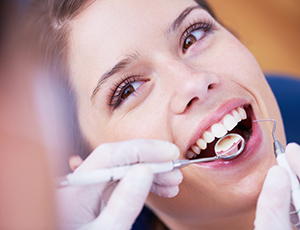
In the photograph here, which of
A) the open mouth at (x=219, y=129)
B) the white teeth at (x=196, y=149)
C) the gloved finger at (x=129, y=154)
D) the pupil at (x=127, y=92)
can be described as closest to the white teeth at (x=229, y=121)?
the open mouth at (x=219, y=129)

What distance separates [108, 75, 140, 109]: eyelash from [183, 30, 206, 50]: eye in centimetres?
23

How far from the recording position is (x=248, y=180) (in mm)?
868

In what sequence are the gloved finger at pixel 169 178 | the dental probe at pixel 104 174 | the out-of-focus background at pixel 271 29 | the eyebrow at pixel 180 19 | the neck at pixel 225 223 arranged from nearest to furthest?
the dental probe at pixel 104 174
the gloved finger at pixel 169 178
the eyebrow at pixel 180 19
the neck at pixel 225 223
the out-of-focus background at pixel 271 29

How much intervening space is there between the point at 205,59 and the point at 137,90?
0.26 metres

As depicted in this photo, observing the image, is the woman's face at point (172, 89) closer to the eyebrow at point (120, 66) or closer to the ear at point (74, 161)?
the eyebrow at point (120, 66)

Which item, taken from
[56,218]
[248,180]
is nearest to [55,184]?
[56,218]

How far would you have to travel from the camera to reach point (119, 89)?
915 mm

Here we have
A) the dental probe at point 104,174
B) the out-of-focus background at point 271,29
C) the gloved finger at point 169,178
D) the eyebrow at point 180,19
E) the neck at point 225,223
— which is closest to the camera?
the dental probe at point 104,174

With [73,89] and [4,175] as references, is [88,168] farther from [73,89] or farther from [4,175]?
[73,89]

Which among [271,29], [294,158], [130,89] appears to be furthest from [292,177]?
[271,29]

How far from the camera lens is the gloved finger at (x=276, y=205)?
722 millimetres

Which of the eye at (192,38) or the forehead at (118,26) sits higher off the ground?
the forehead at (118,26)

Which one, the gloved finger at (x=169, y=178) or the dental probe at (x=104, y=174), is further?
the gloved finger at (x=169, y=178)

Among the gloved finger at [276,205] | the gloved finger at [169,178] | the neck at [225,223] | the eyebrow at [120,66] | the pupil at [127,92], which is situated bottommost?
the neck at [225,223]
